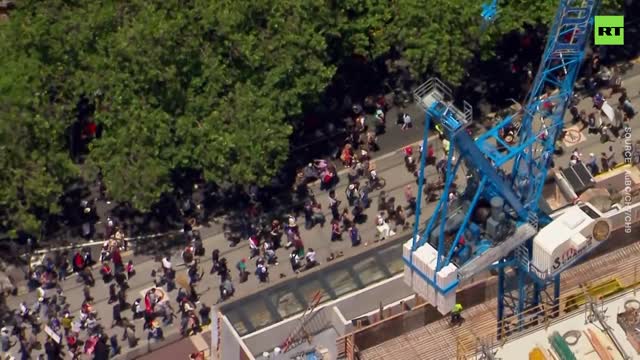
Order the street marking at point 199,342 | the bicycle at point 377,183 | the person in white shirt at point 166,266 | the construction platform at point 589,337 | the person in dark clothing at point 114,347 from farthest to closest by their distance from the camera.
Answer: the bicycle at point 377,183 → the person in white shirt at point 166,266 → the person in dark clothing at point 114,347 → the street marking at point 199,342 → the construction platform at point 589,337

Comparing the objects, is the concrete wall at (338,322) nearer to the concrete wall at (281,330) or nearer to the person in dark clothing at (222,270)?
the concrete wall at (281,330)

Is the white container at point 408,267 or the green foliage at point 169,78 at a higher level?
the green foliage at point 169,78

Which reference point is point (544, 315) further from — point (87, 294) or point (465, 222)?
point (87, 294)

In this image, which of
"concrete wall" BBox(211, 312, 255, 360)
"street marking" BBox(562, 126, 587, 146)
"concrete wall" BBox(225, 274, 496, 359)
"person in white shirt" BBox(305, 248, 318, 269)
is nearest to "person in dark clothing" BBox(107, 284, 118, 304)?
"person in white shirt" BBox(305, 248, 318, 269)

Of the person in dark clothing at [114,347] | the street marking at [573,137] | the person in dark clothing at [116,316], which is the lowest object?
the person in dark clothing at [114,347]

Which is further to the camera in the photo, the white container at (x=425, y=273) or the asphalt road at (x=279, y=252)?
the asphalt road at (x=279, y=252)

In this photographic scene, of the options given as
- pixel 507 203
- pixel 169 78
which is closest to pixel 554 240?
pixel 507 203

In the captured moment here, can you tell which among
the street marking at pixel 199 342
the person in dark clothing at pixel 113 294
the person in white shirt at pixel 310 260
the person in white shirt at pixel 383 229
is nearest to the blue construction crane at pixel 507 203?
the person in white shirt at pixel 383 229
